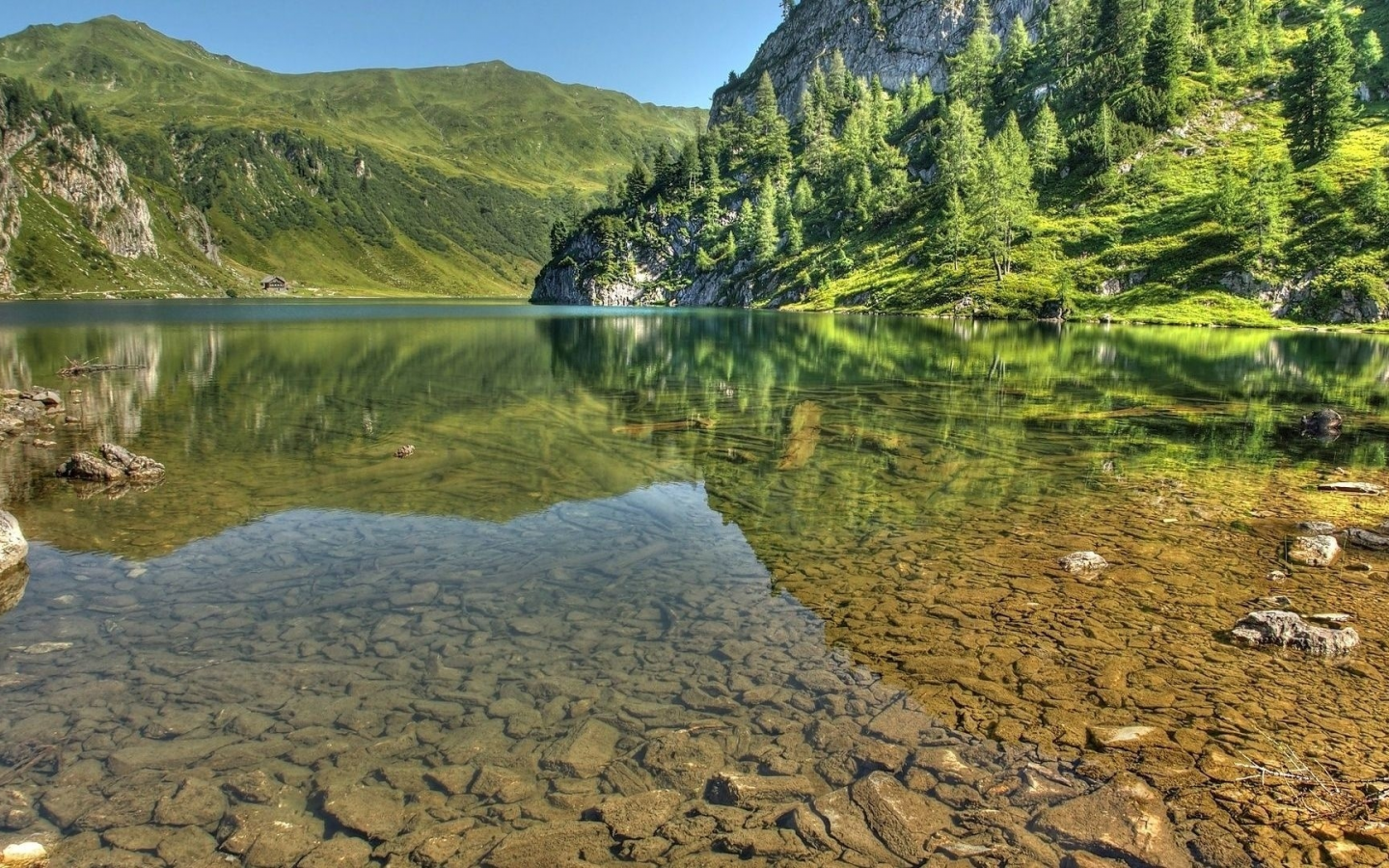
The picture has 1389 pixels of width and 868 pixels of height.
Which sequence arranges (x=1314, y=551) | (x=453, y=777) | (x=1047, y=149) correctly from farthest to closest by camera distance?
(x=1047, y=149) < (x=1314, y=551) < (x=453, y=777)

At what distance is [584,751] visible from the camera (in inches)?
391

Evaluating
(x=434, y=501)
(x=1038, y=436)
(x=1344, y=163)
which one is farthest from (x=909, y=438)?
(x=1344, y=163)

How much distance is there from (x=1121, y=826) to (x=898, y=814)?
8.63 feet

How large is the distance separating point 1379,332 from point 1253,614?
117255 mm

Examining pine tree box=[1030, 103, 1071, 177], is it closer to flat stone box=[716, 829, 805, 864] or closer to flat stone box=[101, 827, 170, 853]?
flat stone box=[716, 829, 805, 864]

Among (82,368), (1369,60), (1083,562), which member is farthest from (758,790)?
(1369,60)

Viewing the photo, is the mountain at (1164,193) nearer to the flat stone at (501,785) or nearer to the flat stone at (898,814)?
the flat stone at (898,814)

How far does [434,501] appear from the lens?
73.0 feet

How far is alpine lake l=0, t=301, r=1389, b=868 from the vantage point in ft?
27.9

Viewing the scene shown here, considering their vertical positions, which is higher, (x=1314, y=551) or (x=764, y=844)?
(x=1314, y=551)

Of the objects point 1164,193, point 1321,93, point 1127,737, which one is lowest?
point 1127,737

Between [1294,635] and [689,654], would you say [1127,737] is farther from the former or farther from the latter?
[689,654]

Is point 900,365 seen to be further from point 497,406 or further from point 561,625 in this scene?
point 561,625

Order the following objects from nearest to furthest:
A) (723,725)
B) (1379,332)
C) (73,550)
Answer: (723,725), (73,550), (1379,332)
